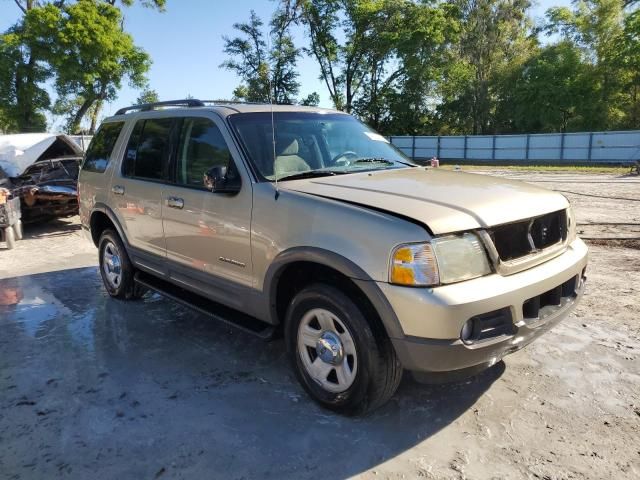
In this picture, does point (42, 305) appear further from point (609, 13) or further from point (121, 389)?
point (609, 13)

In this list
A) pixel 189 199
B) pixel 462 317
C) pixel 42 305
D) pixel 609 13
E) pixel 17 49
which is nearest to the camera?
pixel 462 317

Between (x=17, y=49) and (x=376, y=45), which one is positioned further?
(x=376, y=45)

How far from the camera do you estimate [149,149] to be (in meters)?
4.86

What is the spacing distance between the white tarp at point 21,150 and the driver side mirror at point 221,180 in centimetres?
837

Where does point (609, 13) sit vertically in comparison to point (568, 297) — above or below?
above

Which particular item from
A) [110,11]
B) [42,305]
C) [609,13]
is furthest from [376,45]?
[42,305]

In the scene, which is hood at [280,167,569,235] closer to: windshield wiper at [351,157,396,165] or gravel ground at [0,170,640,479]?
windshield wiper at [351,157,396,165]

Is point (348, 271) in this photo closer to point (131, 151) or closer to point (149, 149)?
point (149, 149)

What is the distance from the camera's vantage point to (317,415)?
10.9ft

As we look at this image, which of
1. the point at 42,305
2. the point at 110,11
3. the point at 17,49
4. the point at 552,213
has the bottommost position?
the point at 42,305

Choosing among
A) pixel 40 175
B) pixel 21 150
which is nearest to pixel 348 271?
pixel 40 175

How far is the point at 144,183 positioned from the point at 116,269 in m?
1.38

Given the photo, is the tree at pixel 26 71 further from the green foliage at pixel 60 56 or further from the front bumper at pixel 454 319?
the front bumper at pixel 454 319

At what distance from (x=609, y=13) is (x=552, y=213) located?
1729 inches
